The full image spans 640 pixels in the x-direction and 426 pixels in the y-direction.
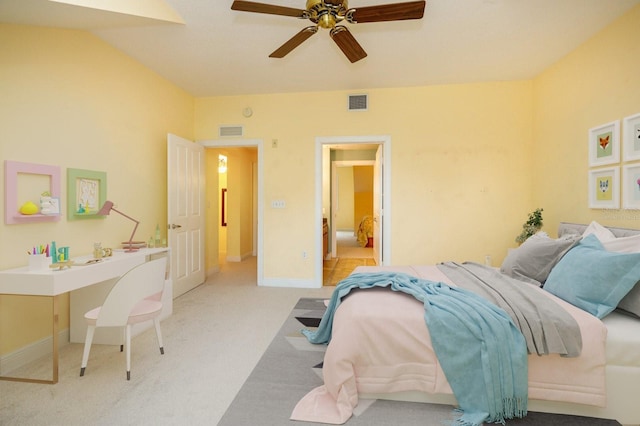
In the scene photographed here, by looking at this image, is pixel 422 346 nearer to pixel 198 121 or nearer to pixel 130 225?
pixel 130 225

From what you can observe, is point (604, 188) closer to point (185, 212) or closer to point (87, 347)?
point (87, 347)

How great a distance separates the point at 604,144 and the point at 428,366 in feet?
9.25

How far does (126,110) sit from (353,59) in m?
2.61

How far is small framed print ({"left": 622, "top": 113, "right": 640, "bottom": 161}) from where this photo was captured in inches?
100.0

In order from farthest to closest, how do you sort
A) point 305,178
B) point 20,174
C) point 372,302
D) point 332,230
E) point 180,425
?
point 332,230 → point 305,178 → point 20,174 → point 372,302 → point 180,425

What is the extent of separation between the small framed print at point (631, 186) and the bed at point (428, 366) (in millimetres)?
796

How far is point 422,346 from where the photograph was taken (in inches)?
69.3

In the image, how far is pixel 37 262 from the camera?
224 centimetres

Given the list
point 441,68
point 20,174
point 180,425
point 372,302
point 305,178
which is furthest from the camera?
point 305,178

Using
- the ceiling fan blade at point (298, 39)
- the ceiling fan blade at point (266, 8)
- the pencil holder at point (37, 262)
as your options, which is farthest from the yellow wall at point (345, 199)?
the pencil holder at point (37, 262)

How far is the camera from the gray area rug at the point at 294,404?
1694mm

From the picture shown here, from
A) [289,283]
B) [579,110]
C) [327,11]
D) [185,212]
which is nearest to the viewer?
[327,11]

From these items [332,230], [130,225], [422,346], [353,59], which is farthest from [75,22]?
[332,230]

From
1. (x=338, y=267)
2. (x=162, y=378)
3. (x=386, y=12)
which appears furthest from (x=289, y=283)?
(x=386, y=12)
